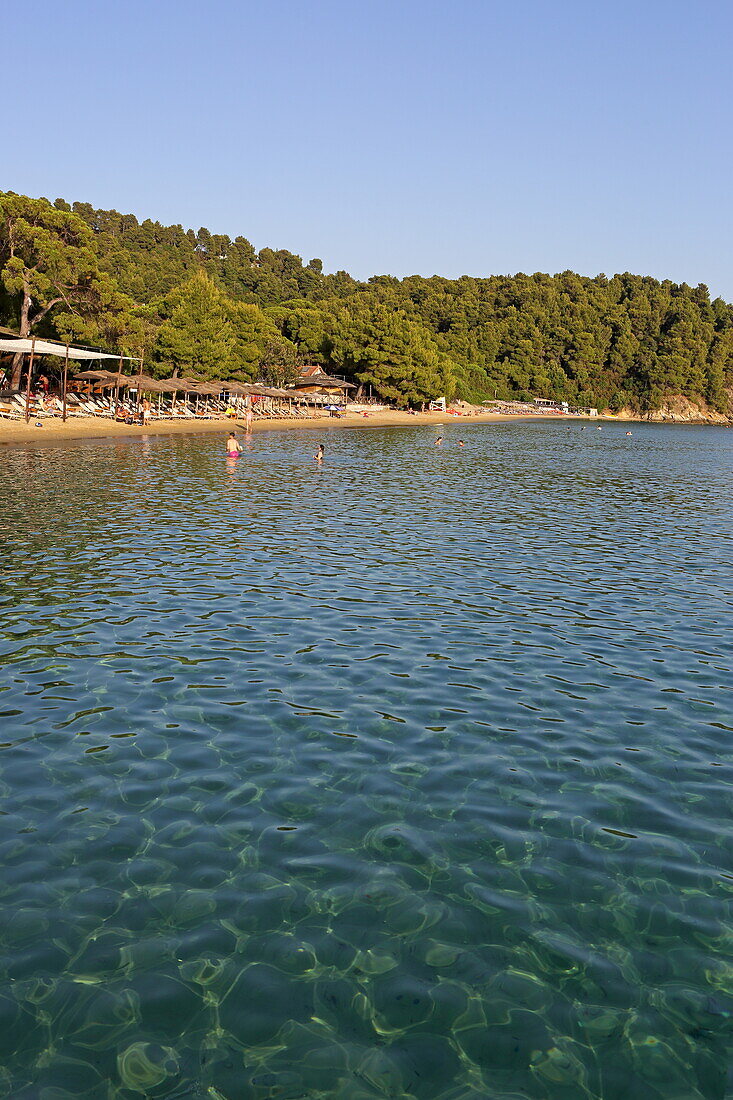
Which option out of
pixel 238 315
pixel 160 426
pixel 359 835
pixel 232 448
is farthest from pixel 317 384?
pixel 359 835

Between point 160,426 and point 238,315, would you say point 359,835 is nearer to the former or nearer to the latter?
point 160,426

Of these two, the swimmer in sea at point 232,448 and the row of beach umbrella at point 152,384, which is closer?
the swimmer in sea at point 232,448

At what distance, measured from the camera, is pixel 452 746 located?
30.8 feet

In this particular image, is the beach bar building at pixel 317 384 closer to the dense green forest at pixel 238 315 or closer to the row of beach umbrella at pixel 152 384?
the dense green forest at pixel 238 315

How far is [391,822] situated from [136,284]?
10908 cm

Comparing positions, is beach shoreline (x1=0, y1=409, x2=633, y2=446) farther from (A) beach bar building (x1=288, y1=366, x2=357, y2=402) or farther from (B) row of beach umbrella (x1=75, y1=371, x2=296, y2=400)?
(A) beach bar building (x1=288, y1=366, x2=357, y2=402)

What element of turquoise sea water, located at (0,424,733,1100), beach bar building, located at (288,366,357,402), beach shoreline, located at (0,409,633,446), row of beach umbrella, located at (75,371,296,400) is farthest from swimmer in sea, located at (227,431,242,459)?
beach bar building, located at (288,366,357,402)

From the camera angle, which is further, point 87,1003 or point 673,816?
point 673,816

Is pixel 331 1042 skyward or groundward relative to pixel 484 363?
groundward

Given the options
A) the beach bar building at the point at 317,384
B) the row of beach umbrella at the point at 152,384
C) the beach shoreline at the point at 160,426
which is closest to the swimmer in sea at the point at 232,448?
the beach shoreline at the point at 160,426

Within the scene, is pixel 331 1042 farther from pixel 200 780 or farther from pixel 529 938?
pixel 200 780

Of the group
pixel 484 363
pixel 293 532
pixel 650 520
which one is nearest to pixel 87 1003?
pixel 293 532

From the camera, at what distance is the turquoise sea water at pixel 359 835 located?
5.07 m

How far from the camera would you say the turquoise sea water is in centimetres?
507
